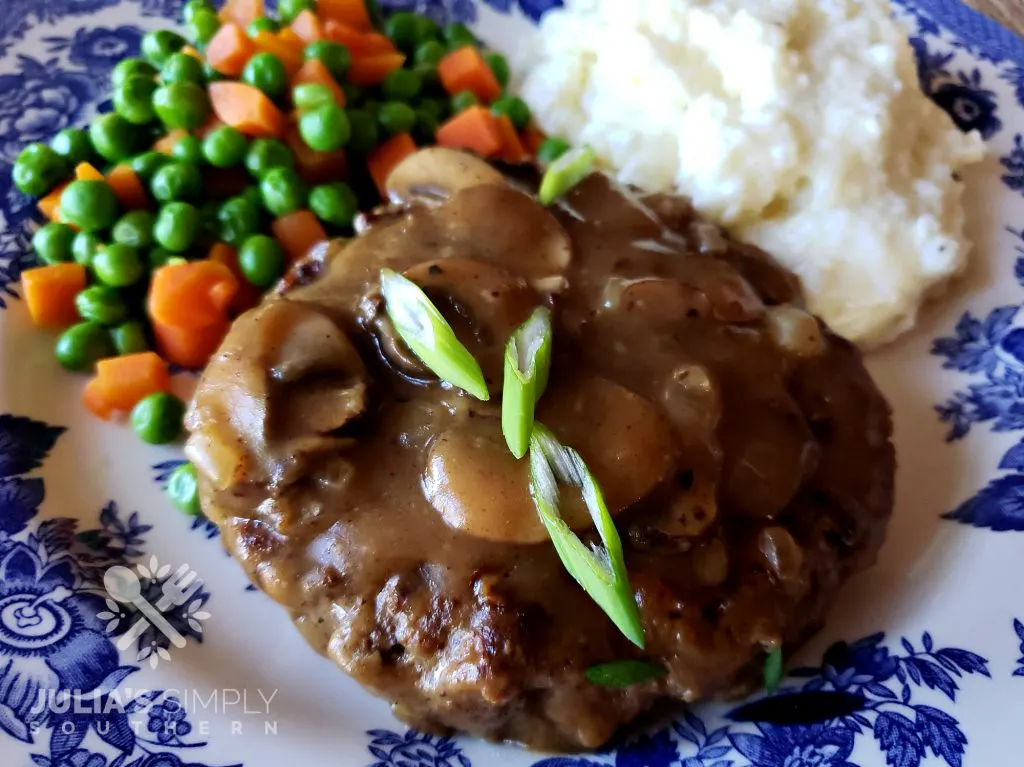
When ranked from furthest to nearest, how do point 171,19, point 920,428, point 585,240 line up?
point 171,19 → point 920,428 → point 585,240

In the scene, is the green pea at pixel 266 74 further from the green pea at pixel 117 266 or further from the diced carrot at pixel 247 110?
the green pea at pixel 117 266

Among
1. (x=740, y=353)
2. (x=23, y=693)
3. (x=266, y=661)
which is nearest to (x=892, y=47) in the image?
(x=740, y=353)

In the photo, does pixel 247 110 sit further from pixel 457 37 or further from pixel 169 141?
pixel 457 37

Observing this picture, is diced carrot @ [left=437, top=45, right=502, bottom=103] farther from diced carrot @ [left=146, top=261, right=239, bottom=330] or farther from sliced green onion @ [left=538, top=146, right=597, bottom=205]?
diced carrot @ [left=146, top=261, right=239, bottom=330]

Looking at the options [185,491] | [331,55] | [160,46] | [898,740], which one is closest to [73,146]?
[160,46]

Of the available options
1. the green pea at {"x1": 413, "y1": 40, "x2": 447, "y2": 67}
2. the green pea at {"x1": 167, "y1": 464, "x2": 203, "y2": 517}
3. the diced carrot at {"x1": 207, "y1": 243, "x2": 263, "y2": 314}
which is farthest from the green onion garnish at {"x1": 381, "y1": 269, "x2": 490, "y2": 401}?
the green pea at {"x1": 413, "y1": 40, "x2": 447, "y2": 67}

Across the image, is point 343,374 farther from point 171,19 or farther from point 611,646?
point 171,19

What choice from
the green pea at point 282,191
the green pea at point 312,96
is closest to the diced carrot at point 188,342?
the green pea at point 282,191
